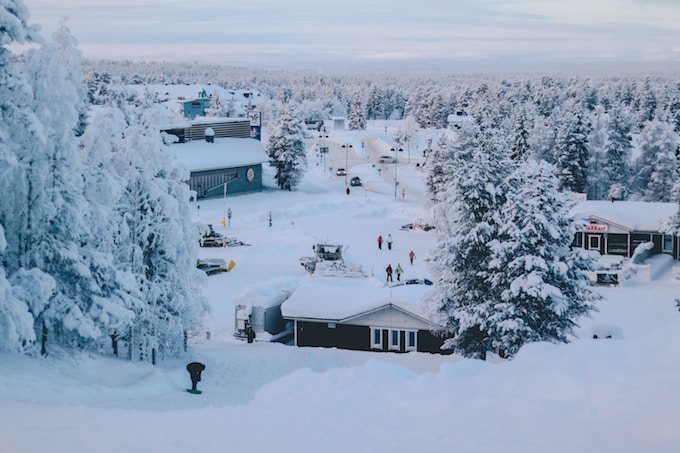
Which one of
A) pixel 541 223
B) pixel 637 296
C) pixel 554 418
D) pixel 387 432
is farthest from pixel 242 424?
pixel 637 296

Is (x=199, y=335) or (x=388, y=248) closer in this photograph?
(x=199, y=335)

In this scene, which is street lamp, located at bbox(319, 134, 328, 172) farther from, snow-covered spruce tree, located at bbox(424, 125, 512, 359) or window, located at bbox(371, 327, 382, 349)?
snow-covered spruce tree, located at bbox(424, 125, 512, 359)

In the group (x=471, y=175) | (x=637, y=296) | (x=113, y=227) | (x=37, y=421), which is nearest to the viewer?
(x=37, y=421)

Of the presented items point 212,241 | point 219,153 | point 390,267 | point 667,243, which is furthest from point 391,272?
point 219,153

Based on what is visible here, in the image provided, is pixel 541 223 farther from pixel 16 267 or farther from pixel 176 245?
pixel 16 267

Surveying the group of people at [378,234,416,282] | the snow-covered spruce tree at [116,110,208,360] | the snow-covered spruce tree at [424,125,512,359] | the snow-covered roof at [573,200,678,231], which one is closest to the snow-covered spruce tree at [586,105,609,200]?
the snow-covered roof at [573,200,678,231]

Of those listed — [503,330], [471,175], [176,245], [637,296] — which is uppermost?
[471,175]
